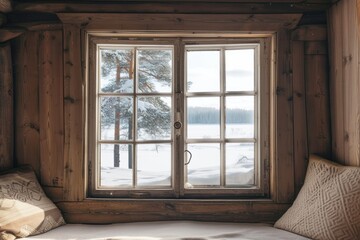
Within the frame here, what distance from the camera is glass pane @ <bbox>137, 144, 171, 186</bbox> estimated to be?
2.86 metres

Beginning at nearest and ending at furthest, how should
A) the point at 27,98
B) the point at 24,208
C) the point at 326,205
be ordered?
the point at 326,205 < the point at 24,208 < the point at 27,98

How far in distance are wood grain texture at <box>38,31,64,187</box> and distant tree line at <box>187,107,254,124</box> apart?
104 centimetres

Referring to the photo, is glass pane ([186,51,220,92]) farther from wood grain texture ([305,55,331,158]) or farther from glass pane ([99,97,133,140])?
wood grain texture ([305,55,331,158])

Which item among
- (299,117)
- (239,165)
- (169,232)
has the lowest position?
(169,232)

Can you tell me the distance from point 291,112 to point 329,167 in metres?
0.51

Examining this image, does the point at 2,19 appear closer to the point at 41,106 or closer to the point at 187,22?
the point at 41,106

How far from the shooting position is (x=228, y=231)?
8.00 feet

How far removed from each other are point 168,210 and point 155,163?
393 millimetres

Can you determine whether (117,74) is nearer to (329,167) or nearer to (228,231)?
(228,231)

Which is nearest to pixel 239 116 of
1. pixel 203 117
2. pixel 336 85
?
pixel 203 117

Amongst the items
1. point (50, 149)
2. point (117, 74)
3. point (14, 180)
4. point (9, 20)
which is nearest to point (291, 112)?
point (117, 74)

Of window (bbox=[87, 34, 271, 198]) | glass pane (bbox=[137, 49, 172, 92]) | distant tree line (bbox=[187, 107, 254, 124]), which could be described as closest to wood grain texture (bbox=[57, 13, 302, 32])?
window (bbox=[87, 34, 271, 198])

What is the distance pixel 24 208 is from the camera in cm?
239

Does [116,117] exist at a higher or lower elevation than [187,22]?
lower
